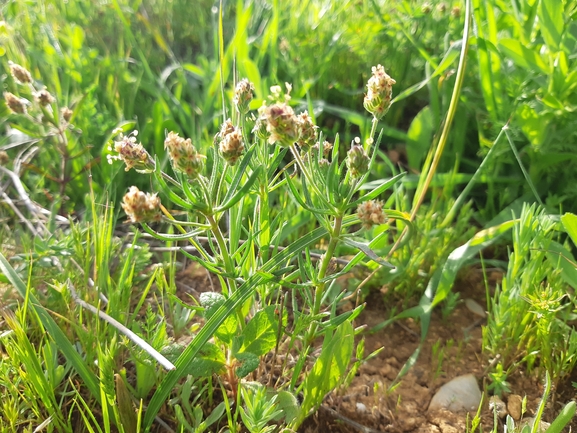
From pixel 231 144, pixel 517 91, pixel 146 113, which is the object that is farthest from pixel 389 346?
pixel 146 113

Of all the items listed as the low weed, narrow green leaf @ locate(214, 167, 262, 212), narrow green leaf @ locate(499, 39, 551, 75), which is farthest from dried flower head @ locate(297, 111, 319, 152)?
narrow green leaf @ locate(499, 39, 551, 75)

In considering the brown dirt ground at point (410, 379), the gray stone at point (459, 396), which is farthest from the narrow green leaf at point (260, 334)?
the gray stone at point (459, 396)

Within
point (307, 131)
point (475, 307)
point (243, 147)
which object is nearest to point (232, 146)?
point (243, 147)

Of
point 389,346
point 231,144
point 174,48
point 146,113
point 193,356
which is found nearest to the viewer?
point 231,144

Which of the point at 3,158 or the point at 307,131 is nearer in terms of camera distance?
the point at 307,131

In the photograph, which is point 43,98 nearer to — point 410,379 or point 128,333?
point 128,333

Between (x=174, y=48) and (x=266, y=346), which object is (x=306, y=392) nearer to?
(x=266, y=346)
